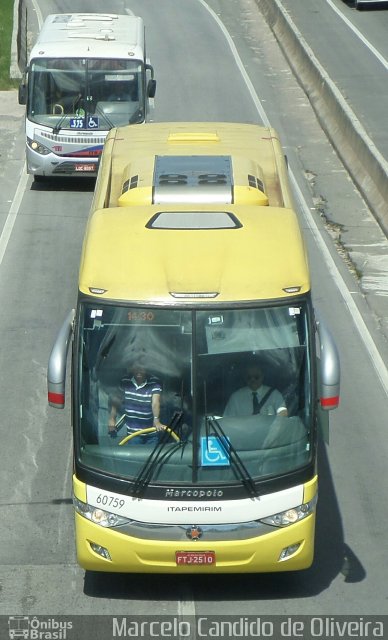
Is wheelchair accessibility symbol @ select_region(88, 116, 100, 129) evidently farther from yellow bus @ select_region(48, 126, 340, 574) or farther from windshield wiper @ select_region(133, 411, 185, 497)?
windshield wiper @ select_region(133, 411, 185, 497)

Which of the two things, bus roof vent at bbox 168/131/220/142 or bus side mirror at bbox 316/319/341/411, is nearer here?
bus side mirror at bbox 316/319/341/411

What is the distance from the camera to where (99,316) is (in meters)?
9.80

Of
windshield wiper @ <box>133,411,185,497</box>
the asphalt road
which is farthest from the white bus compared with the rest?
windshield wiper @ <box>133,411,185,497</box>

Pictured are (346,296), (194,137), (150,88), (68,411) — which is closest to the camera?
(68,411)

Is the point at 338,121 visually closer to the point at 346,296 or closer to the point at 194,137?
the point at 346,296

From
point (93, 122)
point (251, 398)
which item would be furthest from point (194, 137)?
point (93, 122)

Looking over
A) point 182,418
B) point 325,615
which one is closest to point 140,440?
point 182,418

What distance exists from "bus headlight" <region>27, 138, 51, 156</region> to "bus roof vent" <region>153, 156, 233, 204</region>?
1078 cm

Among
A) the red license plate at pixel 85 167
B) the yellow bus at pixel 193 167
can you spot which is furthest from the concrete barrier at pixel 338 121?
the yellow bus at pixel 193 167

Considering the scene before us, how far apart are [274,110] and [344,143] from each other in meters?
4.32

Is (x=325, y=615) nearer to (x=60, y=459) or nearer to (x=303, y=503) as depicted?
(x=303, y=503)

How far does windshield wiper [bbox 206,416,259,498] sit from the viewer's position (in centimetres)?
967

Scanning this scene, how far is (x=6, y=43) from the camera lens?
37562 millimetres

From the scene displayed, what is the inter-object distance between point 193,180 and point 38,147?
11.9 meters
